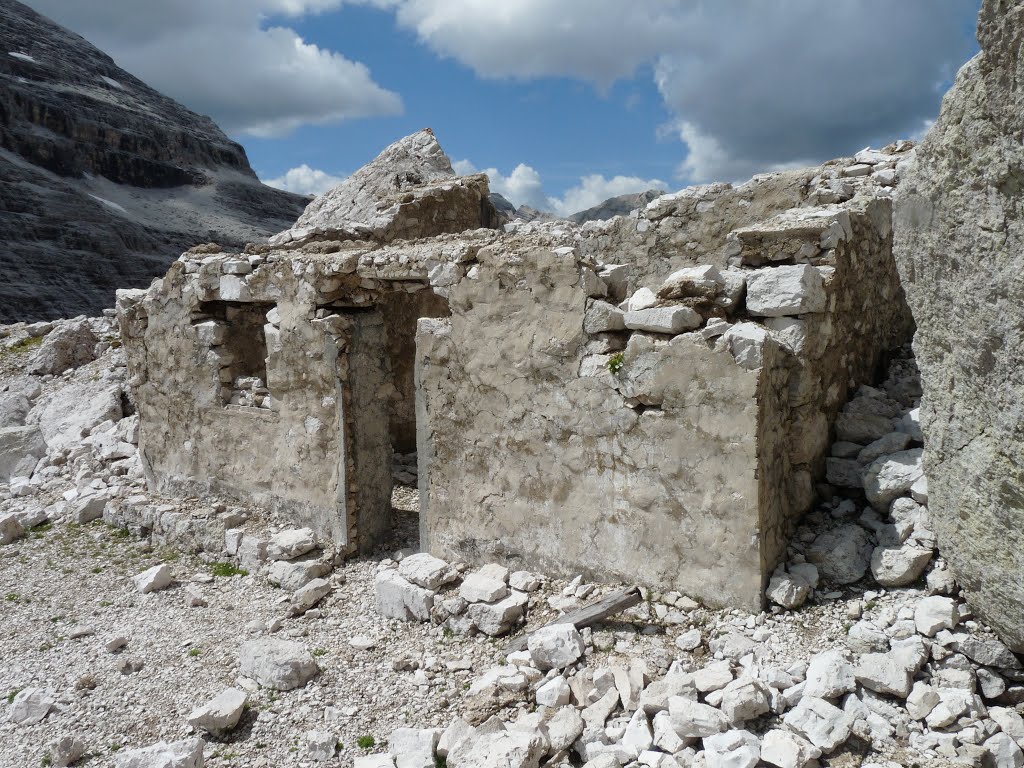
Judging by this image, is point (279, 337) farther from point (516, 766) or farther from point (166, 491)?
point (516, 766)

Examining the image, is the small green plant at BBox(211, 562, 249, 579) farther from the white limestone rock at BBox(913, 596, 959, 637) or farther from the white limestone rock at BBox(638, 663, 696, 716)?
the white limestone rock at BBox(913, 596, 959, 637)

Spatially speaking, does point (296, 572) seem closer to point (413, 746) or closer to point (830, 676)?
point (413, 746)

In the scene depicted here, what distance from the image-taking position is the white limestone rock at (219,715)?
13.3 ft

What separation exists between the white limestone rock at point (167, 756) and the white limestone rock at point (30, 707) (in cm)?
95

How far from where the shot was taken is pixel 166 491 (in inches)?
300

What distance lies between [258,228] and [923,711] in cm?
4966

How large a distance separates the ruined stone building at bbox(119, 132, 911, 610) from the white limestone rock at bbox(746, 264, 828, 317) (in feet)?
0.04

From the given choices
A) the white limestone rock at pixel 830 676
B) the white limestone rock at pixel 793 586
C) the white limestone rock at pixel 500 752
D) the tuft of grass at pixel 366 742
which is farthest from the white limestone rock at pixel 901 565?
the tuft of grass at pixel 366 742

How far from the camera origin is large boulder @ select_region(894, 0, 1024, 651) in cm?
274

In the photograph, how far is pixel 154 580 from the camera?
5.96m

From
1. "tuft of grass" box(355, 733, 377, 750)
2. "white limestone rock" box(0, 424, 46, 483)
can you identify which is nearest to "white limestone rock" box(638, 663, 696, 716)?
"tuft of grass" box(355, 733, 377, 750)

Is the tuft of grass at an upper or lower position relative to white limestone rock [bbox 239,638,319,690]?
lower

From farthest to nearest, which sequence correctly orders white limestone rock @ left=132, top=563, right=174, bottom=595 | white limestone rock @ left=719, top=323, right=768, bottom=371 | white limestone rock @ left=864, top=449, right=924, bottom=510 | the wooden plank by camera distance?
white limestone rock @ left=132, top=563, right=174, bottom=595, the wooden plank, white limestone rock @ left=864, top=449, right=924, bottom=510, white limestone rock @ left=719, top=323, right=768, bottom=371

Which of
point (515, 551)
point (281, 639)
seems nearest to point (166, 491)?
point (281, 639)
